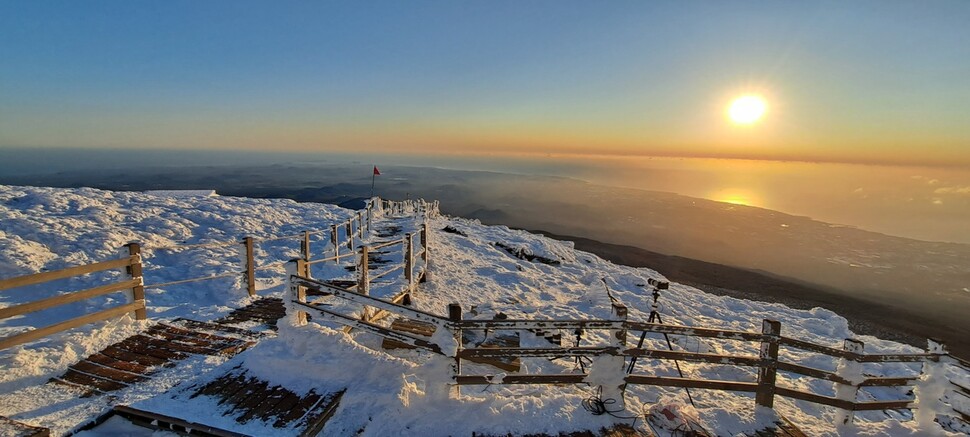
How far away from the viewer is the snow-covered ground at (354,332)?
504cm

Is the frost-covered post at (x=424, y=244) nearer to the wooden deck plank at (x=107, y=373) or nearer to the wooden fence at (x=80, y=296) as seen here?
the wooden fence at (x=80, y=296)

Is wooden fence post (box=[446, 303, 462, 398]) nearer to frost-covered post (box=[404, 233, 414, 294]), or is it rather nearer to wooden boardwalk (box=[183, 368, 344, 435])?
wooden boardwalk (box=[183, 368, 344, 435])

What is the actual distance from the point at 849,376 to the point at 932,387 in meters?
1.39

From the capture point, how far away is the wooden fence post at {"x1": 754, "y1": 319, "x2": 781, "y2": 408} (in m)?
5.57

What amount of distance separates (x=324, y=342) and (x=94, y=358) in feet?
13.3

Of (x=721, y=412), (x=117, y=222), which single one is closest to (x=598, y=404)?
(x=721, y=412)

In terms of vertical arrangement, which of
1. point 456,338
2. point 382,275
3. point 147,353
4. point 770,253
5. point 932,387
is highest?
point 456,338

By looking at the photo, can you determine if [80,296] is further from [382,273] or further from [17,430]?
[382,273]

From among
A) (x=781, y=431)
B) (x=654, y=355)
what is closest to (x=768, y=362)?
(x=781, y=431)

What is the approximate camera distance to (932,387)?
19.0 feet

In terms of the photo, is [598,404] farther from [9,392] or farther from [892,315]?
[892,315]

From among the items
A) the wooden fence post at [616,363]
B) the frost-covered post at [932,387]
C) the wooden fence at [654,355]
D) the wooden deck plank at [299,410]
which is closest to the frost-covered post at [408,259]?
the wooden fence at [654,355]

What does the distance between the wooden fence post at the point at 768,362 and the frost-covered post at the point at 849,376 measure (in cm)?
89

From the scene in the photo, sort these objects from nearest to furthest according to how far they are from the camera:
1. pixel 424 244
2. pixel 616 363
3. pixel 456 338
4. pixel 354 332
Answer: pixel 456 338 < pixel 616 363 < pixel 354 332 < pixel 424 244
